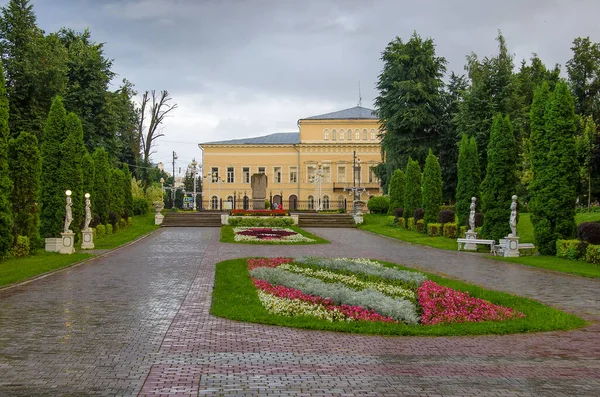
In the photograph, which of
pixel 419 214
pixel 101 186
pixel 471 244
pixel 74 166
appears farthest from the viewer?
pixel 419 214

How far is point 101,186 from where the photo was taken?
32.1 metres

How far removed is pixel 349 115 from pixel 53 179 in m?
52.2

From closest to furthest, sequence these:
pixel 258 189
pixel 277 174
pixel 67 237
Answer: pixel 67 237, pixel 258 189, pixel 277 174

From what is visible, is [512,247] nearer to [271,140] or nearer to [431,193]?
[431,193]

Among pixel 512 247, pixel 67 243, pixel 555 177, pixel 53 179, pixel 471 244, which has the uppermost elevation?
pixel 53 179

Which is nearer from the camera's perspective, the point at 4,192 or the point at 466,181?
the point at 4,192

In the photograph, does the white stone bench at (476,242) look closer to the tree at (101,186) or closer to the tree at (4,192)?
the tree at (4,192)

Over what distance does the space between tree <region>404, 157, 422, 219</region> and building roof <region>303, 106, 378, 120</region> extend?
110ft

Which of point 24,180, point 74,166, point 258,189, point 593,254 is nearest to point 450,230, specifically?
point 593,254

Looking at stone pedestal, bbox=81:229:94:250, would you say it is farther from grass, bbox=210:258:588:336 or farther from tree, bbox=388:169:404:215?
tree, bbox=388:169:404:215

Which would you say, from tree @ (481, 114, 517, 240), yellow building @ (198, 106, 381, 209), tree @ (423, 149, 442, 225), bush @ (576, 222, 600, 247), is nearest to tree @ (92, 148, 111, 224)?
tree @ (423, 149, 442, 225)

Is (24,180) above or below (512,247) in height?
above

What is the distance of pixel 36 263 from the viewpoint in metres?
17.2

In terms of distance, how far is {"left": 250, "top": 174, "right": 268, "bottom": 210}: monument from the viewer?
47.5 metres
